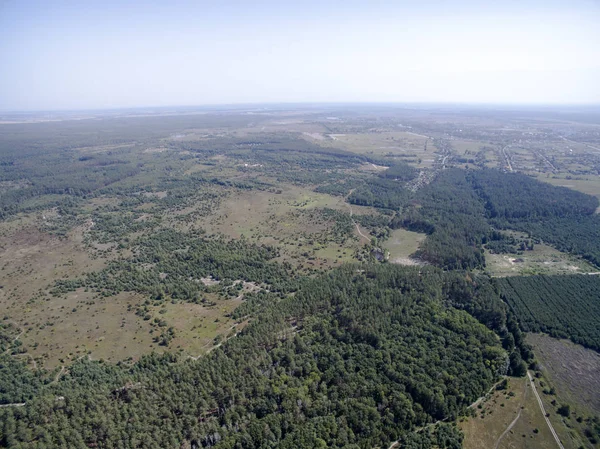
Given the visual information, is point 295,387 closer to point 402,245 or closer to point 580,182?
point 402,245

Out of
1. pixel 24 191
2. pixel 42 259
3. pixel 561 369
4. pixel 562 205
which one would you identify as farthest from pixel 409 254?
pixel 24 191

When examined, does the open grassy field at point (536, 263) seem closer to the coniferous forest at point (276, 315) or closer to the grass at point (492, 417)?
the coniferous forest at point (276, 315)

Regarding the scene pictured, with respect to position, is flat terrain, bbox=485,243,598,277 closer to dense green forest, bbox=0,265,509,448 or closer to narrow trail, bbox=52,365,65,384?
dense green forest, bbox=0,265,509,448

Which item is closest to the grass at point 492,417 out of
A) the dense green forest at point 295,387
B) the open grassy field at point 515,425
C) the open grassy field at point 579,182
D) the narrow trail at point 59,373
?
the open grassy field at point 515,425

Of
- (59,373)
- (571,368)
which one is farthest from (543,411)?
(59,373)

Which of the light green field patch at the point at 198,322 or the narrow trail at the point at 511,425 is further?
the light green field patch at the point at 198,322

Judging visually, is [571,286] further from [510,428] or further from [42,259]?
[42,259]

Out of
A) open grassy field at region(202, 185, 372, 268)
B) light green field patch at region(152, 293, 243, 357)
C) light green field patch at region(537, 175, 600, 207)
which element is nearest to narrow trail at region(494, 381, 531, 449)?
light green field patch at region(152, 293, 243, 357)
